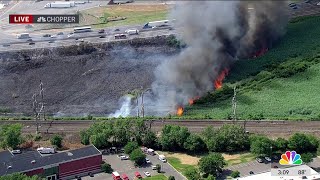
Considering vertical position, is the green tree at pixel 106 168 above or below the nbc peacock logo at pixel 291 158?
below

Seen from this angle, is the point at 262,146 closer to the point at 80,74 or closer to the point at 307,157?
the point at 307,157

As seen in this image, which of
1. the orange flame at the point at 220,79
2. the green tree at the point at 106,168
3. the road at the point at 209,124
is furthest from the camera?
the orange flame at the point at 220,79

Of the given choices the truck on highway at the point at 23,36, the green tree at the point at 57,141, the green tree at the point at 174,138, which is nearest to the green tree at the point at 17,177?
the green tree at the point at 57,141

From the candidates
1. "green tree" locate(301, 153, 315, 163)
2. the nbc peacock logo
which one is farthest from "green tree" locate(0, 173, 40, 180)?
"green tree" locate(301, 153, 315, 163)

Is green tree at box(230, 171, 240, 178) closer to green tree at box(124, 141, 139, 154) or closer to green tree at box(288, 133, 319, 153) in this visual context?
green tree at box(288, 133, 319, 153)

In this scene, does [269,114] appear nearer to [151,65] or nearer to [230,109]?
[230,109]

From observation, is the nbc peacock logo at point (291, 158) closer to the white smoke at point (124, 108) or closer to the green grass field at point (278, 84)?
the green grass field at point (278, 84)

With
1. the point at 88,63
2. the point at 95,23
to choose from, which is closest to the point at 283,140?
the point at 88,63

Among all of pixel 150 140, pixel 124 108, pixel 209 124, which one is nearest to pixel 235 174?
pixel 150 140
